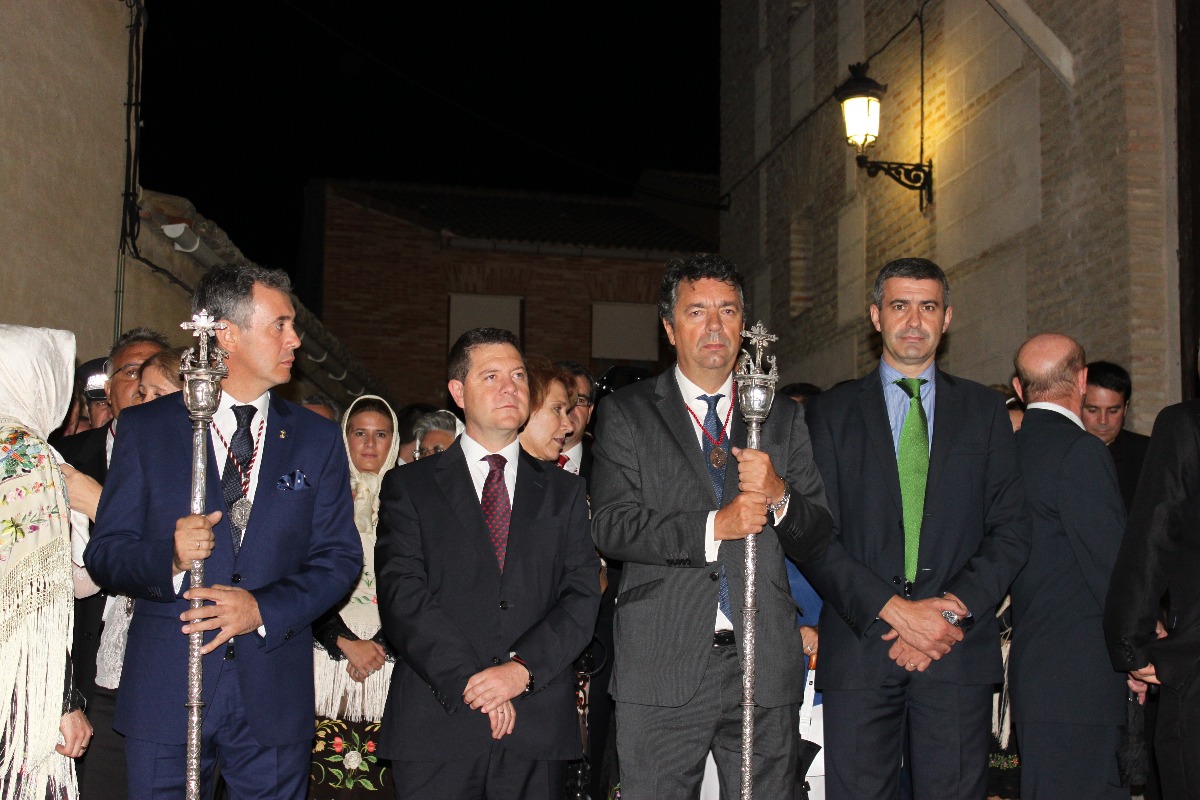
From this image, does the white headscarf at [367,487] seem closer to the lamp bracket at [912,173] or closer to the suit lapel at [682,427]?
the suit lapel at [682,427]

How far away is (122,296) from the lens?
27.5 feet

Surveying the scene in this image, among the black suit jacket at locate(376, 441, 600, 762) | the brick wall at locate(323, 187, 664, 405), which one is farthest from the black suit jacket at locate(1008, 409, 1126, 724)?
the brick wall at locate(323, 187, 664, 405)

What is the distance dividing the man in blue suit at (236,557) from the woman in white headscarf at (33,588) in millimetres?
182

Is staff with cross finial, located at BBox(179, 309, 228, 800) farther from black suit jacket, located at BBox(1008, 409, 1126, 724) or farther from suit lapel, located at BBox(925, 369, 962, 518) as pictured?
black suit jacket, located at BBox(1008, 409, 1126, 724)

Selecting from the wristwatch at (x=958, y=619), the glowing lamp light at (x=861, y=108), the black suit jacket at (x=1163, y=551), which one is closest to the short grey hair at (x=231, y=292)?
the wristwatch at (x=958, y=619)

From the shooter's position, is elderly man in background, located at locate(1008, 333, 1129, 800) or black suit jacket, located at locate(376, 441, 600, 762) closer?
black suit jacket, located at locate(376, 441, 600, 762)

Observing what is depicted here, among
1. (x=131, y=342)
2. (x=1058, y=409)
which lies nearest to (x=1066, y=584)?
(x=1058, y=409)

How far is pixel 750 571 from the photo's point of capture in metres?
3.82

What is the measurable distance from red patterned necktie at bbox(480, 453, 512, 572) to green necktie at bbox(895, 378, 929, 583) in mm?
1377

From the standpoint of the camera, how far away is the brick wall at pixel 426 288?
25.5m

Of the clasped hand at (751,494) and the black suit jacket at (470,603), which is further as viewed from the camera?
the black suit jacket at (470,603)

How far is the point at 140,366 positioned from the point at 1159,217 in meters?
5.94

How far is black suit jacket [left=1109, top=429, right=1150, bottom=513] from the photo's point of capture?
591 cm

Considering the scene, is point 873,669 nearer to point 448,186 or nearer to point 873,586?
point 873,586
